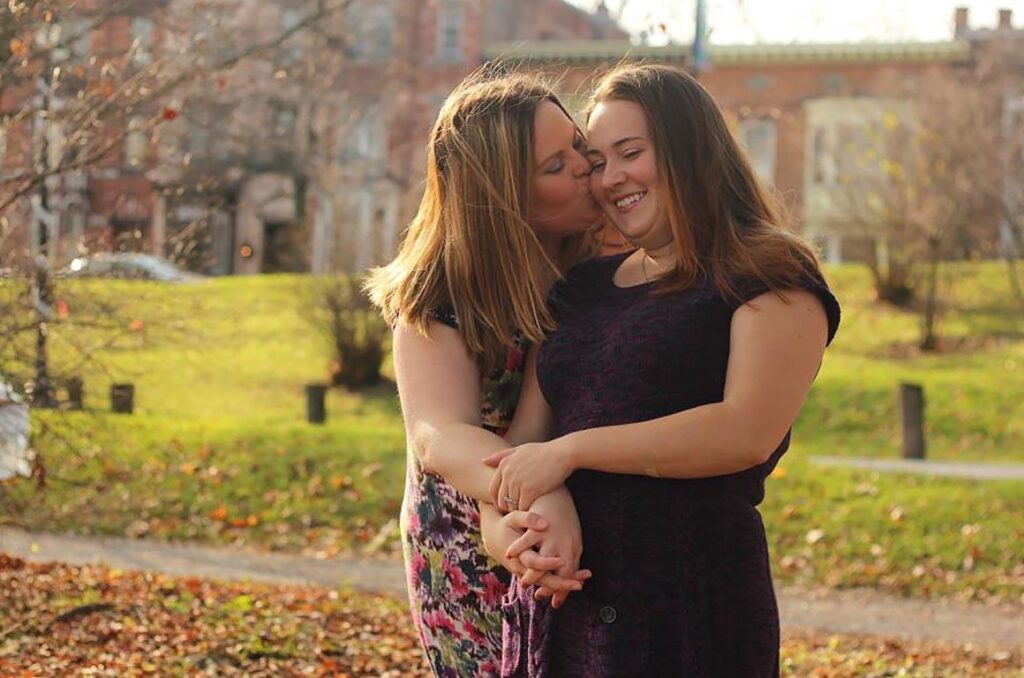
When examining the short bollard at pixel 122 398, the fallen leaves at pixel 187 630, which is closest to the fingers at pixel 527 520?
the fallen leaves at pixel 187 630

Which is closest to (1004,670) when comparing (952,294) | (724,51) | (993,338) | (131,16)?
(131,16)

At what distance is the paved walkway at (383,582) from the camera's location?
33.3 ft

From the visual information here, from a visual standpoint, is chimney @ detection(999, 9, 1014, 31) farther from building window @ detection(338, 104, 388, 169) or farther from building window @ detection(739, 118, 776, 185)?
building window @ detection(338, 104, 388, 169)

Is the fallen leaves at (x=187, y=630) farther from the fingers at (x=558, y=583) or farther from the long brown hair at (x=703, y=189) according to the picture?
the long brown hair at (x=703, y=189)

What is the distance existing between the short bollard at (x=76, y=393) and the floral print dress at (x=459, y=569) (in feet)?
15.0

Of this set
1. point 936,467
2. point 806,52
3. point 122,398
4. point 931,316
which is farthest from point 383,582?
point 806,52

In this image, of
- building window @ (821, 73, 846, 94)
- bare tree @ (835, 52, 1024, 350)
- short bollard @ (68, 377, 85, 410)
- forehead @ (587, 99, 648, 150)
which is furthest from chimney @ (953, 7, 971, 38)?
forehead @ (587, 99, 648, 150)

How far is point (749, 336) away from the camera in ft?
11.0

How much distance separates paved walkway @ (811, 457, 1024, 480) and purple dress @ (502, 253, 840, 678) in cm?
1071

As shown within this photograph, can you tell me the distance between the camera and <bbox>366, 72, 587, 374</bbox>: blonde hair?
373 cm

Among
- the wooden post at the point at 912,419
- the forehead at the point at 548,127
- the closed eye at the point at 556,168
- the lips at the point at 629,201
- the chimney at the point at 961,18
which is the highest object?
the chimney at the point at 961,18

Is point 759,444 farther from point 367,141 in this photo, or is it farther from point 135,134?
point 367,141

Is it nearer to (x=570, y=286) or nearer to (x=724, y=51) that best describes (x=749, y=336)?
(x=570, y=286)

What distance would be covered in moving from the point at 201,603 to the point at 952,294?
843 inches
